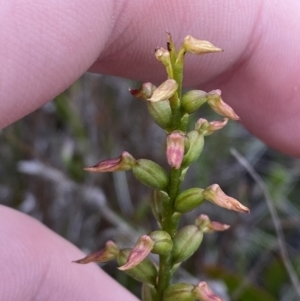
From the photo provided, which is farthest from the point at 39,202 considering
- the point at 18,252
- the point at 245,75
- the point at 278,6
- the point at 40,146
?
the point at 278,6

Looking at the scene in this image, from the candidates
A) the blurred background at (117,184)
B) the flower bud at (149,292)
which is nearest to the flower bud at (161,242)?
the flower bud at (149,292)

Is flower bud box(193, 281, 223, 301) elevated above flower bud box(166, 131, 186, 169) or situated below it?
below

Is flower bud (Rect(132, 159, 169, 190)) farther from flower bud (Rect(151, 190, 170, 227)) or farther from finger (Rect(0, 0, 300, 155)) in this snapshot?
finger (Rect(0, 0, 300, 155))

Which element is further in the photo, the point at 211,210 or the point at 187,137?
the point at 211,210

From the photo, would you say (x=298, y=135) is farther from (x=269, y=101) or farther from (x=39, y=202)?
(x=39, y=202)

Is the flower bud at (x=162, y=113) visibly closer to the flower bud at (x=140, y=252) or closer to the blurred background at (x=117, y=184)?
the flower bud at (x=140, y=252)

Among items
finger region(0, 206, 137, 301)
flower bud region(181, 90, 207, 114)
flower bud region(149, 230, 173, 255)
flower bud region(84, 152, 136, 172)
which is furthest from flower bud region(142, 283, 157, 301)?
finger region(0, 206, 137, 301)
